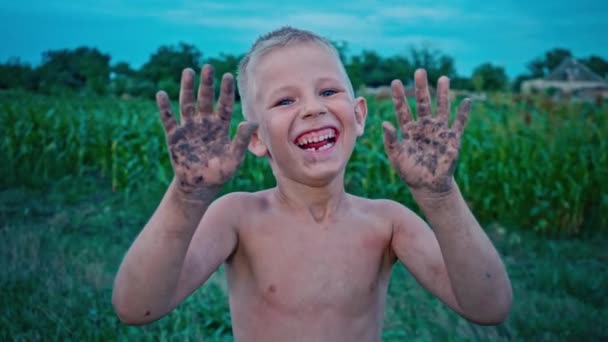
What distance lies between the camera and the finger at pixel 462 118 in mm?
1520

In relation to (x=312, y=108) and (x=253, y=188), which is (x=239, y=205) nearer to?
(x=312, y=108)

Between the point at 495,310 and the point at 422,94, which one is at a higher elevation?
the point at 422,94

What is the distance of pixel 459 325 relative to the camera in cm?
360

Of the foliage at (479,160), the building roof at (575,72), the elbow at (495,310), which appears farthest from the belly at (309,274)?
the building roof at (575,72)

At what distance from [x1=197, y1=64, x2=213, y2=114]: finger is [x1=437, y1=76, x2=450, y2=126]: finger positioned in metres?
0.56

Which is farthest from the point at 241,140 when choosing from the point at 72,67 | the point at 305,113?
the point at 72,67

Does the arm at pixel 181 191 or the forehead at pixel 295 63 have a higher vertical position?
the forehead at pixel 295 63

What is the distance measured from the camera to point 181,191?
1.43 metres

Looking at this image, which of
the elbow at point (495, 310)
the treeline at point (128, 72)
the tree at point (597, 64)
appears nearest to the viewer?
the elbow at point (495, 310)

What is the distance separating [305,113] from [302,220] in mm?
353

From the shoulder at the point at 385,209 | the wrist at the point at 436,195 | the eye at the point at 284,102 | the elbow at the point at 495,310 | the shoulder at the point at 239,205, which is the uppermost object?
the eye at the point at 284,102

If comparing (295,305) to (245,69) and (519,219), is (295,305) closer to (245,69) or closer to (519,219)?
(245,69)

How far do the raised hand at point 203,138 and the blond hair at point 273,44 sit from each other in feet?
1.28

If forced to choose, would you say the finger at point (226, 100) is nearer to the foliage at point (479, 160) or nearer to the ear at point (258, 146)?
the ear at point (258, 146)
